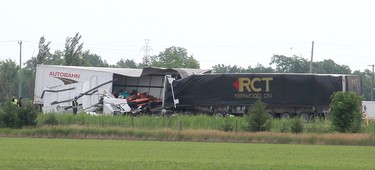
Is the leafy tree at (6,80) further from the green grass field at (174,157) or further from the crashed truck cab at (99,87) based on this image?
the green grass field at (174,157)

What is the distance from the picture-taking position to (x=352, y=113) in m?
44.2

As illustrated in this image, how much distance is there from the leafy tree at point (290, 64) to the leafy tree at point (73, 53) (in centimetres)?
6646

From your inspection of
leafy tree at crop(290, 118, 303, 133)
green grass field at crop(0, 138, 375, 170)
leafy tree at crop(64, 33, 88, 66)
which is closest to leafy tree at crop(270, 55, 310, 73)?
leafy tree at crop(64, 33, 88, 66)

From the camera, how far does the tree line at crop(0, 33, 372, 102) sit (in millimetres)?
Result: 93562

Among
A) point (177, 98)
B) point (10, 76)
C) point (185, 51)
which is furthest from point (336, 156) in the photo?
point (185, 51)

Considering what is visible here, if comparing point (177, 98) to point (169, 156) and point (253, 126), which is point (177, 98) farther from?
point (169, 156)

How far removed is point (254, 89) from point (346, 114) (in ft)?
30.7

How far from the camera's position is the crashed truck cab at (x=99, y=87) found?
54812 mm

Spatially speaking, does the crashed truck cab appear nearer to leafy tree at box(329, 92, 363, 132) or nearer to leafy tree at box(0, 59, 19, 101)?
leafy tree at box(329, 92, 363, 132)

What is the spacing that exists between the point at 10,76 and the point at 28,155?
7087cm

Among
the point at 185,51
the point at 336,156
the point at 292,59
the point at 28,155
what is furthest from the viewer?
the point at 185,51

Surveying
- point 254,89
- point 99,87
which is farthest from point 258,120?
point 99,87

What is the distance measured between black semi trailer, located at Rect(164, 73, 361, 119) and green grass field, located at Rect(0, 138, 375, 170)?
16.4 m

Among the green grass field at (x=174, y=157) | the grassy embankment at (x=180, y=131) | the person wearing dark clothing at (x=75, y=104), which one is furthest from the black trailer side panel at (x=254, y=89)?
the green grass field at (x=174, y=157)
